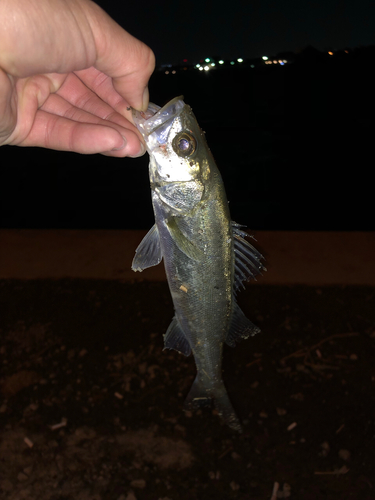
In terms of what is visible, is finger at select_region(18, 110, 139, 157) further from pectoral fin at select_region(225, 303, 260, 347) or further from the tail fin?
the tail fin

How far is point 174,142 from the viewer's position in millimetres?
1932

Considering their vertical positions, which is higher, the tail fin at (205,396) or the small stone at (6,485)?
the tail fin at (205,396)

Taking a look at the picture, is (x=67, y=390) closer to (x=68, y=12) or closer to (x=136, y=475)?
(x=136, y=475)

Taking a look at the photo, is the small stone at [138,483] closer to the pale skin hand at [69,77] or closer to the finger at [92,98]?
the pale skin hand at [69,77]

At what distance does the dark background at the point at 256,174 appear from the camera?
11.0 meters

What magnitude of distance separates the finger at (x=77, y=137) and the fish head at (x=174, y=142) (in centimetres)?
10

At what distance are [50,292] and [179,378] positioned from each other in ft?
6.68

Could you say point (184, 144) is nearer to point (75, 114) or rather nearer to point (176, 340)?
point (75, 114)

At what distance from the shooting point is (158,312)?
424cm

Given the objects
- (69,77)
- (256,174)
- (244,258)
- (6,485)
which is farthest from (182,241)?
(256,174)

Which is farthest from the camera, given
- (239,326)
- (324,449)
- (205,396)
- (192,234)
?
(324,449)

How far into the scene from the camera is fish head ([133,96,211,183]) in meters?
1.91

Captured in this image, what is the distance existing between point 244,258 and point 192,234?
1.25 ft

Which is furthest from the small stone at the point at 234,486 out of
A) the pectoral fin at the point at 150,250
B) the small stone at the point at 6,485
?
the pectoral fin at the point at 150,250
